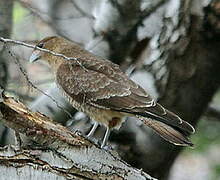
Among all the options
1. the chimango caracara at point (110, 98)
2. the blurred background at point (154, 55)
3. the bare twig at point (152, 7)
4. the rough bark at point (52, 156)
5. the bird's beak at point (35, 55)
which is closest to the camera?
the rough bark at point (52, 156)

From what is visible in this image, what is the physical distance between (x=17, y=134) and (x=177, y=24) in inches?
89.9

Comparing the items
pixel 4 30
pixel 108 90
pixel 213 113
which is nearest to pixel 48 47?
pixel 4 30

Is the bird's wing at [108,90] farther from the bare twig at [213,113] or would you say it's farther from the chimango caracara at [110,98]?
the bare twig at [213,113]

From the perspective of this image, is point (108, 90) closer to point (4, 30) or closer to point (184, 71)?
point (4, 30)

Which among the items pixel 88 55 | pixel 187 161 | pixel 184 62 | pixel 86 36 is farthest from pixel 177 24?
pixel 187 161

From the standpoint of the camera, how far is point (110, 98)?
4.17 metres

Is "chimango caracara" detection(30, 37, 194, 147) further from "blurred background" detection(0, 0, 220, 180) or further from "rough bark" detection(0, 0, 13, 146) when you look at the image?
"blurred background" detection(0, 0, 220, 180)

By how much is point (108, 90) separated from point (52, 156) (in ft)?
3.59

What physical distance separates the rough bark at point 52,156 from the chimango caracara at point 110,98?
0.48m

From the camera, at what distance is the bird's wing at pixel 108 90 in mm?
3963

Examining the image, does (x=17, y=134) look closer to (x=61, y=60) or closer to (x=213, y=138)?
(x=61, y=60)

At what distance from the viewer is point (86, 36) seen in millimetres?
7164

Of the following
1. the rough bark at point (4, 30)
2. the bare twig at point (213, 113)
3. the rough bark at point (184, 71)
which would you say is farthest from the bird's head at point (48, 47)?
the bare twig at point (213, 113)

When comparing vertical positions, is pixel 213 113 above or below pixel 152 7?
below
